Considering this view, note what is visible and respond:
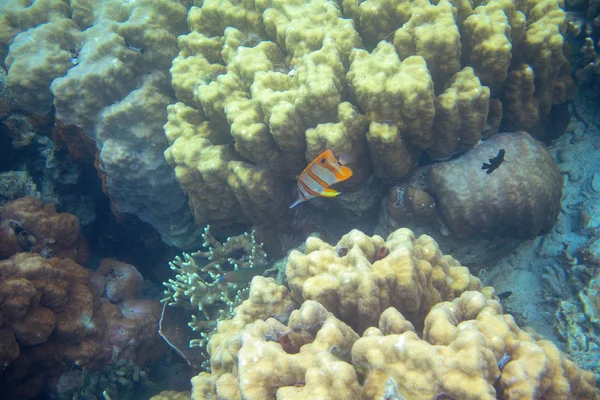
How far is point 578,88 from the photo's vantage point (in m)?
4.70

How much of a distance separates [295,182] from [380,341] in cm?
242

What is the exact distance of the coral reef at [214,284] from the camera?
13.7 feet

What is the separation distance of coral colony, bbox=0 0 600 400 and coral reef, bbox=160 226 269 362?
0.03 metres

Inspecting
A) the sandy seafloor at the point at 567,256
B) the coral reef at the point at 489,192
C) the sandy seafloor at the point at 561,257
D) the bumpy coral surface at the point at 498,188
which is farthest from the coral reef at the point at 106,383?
the sandy seafloor at the point at 567,256

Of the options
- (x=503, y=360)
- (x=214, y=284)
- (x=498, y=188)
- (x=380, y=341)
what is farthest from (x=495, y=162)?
(x=214, y=284)

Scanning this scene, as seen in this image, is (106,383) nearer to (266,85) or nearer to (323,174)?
(323,174)

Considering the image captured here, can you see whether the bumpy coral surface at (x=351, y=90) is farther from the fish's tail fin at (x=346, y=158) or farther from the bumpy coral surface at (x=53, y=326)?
the bumpy coral surface at (x=53, y=326)

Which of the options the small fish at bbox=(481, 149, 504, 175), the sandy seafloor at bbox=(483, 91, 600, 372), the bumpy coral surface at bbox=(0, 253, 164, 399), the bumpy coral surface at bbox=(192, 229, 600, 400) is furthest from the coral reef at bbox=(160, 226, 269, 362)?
the sandy seafloor at bbox=(483, 91, 600, 372)

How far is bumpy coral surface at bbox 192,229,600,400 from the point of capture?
1.86 meters

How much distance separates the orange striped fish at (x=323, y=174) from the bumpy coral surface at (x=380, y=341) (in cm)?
47

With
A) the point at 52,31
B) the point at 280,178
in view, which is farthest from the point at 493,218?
the point at 52,31

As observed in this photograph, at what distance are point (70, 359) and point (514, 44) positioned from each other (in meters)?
6.27

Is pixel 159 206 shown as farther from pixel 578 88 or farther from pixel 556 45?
pixel 578 88

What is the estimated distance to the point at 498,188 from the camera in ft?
11.7
